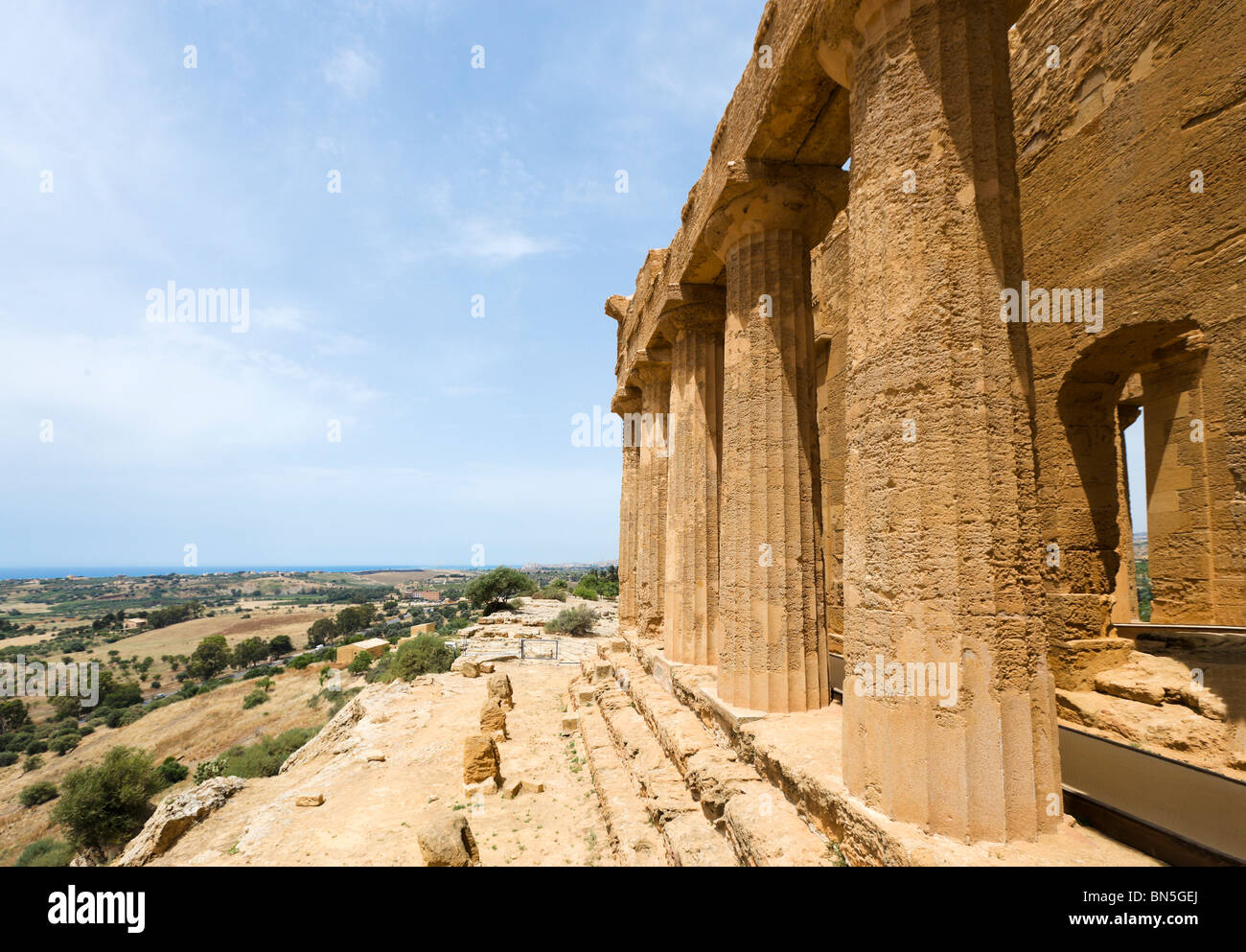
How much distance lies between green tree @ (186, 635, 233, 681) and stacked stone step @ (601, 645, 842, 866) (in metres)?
64.2

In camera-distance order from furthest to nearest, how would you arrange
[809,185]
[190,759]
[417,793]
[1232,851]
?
1. [190,759]
2. [417,793]
3. [809,185]
4. [1232,851]

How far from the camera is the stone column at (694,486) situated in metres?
10.9

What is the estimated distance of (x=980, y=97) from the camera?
429 cm

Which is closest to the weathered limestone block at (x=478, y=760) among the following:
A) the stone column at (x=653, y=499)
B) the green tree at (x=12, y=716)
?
the stone column at (x=653, y=499)

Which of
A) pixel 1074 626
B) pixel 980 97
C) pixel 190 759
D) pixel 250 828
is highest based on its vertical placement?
pixel 980 97

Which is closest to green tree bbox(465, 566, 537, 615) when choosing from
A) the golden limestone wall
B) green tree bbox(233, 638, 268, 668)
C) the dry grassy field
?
the dry grassy field

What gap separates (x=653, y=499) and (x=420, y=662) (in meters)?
15.5

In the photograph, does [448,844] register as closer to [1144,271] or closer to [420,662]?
[1144,271]

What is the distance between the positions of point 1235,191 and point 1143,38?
263 cm

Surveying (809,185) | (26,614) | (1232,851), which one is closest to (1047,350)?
(809,185)

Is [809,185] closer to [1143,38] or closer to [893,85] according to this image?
[893,85]

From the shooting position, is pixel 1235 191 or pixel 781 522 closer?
pixel 1235 191

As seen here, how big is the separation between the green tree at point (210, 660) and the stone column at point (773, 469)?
66.2 meters
